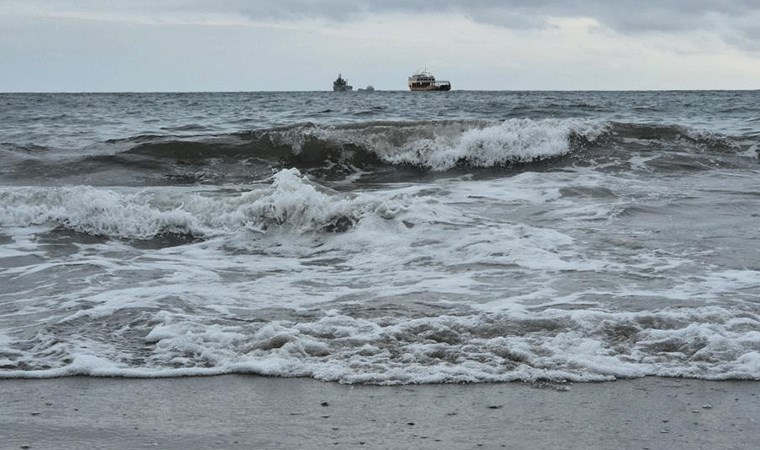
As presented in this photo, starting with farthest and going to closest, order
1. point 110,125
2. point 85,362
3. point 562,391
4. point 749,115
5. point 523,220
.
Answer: point 749,115 < point 110,125 < point 523,220 < point 85,362 < point 562,391

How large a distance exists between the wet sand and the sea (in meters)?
0.14

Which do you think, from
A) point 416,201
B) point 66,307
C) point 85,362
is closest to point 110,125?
point 416,201

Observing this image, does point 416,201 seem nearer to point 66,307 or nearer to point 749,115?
point 66,307

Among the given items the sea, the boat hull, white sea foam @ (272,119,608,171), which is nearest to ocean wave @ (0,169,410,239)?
Answer: the sea

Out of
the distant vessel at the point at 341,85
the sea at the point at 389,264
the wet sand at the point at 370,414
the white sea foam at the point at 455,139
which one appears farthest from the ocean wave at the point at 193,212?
the distant vessel at the point at 341,85

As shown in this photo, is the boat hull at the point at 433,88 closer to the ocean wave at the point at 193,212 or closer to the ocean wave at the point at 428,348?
the ocean wave at the point at 193,212

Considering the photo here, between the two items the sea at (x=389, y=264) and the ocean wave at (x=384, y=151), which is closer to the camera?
the sea at (x=389, y=264)

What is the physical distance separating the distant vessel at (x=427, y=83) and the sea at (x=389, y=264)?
173ft

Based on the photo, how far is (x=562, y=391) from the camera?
11.2 feet

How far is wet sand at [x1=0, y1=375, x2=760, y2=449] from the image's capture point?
2885 millimetres

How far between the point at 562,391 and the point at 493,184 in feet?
23.4

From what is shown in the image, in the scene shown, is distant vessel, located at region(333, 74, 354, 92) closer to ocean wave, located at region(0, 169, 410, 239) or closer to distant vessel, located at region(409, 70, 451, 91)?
distant vessel, located at region(409, 70, 451, 91)

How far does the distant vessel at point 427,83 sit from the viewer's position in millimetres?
65062

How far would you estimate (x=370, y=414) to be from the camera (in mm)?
3168
